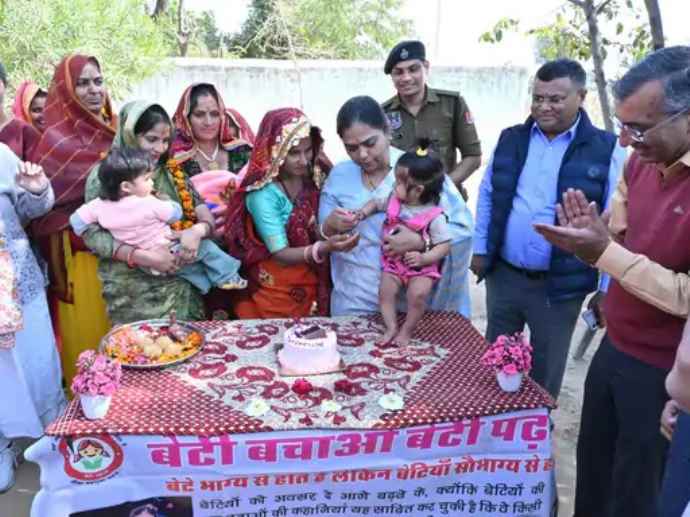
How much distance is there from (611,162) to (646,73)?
3.74 ft

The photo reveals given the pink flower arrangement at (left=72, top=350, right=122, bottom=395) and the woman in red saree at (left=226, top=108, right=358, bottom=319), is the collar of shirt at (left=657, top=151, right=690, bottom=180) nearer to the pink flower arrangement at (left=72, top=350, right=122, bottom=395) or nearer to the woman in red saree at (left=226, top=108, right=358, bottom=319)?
the woman in red saree at (left=226, top=108, right=358, bottom=319)

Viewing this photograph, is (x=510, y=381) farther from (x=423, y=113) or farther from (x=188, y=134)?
(x=423, y=113)

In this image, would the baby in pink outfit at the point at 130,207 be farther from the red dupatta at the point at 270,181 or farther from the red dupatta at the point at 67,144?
the red dupatta at the point at 67,144

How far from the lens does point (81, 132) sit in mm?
3664

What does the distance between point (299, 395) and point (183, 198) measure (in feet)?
4.83

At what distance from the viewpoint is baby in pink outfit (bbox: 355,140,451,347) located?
2.90 meters

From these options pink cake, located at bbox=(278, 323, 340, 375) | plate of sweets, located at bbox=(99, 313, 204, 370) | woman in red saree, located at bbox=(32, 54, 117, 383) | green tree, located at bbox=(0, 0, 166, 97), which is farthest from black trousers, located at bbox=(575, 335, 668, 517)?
green tree, located at bbox=(0, 0, 166, 97)

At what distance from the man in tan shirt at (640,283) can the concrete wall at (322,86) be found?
32.2 ft

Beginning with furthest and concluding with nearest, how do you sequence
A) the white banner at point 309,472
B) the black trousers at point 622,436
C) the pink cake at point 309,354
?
the pink cake at point 309,354 → the black trousers at point 622,436 → the white banner at point 309,472

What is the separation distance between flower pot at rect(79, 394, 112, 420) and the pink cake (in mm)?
701

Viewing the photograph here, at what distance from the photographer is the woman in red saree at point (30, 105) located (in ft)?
14.3

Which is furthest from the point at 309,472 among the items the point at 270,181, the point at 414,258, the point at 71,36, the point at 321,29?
the point at 321,29

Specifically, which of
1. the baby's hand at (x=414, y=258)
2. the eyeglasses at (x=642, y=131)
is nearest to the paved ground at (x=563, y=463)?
the baby's hand at (x=414, y=258)

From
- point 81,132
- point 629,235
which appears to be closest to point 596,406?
point 629,235
